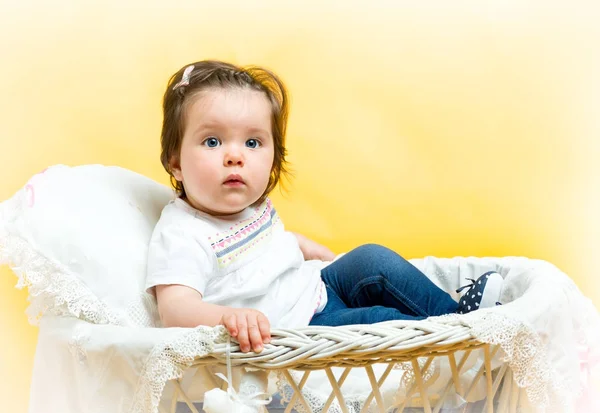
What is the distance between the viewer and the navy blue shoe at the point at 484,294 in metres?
1.41

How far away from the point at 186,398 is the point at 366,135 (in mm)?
1174

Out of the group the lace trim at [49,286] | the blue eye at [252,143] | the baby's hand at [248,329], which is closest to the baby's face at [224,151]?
the blue eye at [252,143]

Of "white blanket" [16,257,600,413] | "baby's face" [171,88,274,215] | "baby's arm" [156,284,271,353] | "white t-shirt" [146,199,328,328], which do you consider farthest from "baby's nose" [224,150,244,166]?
"white blanket" [16,257,600,413]

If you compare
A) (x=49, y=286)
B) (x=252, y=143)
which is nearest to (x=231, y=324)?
(x=49, y=286)

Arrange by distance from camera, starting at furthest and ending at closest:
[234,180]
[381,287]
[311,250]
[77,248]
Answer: [311,250]
[381,287]
[234,180]
[77,248]

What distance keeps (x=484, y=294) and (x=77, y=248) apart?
0.68 m

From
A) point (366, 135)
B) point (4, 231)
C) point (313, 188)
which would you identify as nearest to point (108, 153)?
point (313, 188)

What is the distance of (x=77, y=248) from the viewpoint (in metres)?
1.28

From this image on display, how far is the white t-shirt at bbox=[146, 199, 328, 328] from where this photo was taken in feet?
4.26

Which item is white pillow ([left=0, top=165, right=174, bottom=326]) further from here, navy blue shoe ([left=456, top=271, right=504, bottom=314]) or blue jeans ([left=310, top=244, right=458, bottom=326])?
navy blue shoe ([left=456, top=271, right=504, bottom=314])

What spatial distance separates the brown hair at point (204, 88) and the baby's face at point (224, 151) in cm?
2

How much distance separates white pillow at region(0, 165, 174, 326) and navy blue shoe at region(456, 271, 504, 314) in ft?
1.76

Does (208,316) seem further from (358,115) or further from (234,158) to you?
(358,115)

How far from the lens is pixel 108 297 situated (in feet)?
4.17
